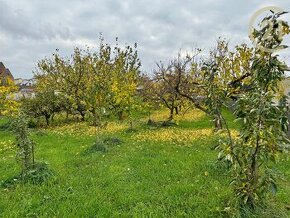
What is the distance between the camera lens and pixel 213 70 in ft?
18.1

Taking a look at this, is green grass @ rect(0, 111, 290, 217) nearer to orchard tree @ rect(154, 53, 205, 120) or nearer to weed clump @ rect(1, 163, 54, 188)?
weed clump @ rect(1, 163, 54, 188)

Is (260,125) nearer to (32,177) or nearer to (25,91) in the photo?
(32,177)

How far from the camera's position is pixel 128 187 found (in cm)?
682

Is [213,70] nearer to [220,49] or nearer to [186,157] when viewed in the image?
[186,157]

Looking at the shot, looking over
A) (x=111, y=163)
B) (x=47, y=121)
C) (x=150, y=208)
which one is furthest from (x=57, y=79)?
(x=150, y=208)

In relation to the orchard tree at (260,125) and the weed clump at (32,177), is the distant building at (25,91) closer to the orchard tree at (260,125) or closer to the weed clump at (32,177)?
the weed clump at (32,177)

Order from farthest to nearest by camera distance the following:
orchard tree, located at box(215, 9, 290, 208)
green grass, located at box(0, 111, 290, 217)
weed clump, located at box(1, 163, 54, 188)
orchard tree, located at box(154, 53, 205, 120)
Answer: orchard tree, located at box(154, 53, 205, 120)
weed clump, located at box(1, 163, 54, 188)
green grass, located at box(0, 111, 290, 217)
orchard tree, located at box(215, 9, 290, 208)

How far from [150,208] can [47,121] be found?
1674 centimetres

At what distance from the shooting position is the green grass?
562 centimetres

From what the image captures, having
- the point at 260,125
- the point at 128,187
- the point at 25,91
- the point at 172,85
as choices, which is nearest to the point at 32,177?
the point at 128,187

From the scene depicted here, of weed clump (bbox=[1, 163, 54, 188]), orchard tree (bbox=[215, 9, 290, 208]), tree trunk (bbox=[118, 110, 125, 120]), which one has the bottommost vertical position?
weed clump (bbox=[1, 163, 54, 188])

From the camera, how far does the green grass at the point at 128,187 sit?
221 inches

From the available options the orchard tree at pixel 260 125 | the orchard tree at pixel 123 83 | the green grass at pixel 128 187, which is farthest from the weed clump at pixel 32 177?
the orchard tree at pixel 123 83

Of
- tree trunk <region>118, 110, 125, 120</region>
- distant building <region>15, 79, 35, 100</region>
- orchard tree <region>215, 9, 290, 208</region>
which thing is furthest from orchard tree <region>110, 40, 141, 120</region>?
orchard tree <region>215, 9, 290, 208</region>
